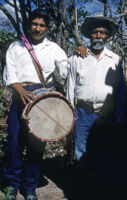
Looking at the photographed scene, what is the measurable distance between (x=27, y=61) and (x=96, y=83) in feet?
2.90

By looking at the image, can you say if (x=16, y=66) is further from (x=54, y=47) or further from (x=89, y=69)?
(x=89, y=69)

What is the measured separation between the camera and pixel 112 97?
10.7 ft

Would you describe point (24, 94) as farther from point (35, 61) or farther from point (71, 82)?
point (71, 82)

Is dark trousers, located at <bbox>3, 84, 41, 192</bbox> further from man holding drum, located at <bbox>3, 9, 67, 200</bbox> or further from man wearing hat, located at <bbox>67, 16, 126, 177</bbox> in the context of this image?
man wearing hat, located at <bbox>67, 16, 126, 177</bbox>

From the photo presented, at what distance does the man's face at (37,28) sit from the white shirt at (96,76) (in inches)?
20.3

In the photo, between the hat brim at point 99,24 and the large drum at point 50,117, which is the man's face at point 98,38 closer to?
the hat brim at point 99,24

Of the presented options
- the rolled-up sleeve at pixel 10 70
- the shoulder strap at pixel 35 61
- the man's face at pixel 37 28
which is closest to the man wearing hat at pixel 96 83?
the shoulder strap at pixel 35 61

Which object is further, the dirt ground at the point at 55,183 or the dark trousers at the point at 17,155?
the dirt ground at the point at 55,183

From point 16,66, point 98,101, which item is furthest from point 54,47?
point 98,101

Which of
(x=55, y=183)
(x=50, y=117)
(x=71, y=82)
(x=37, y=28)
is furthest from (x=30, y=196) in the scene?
(x=37, y=28)

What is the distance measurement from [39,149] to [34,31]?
4.89 ft

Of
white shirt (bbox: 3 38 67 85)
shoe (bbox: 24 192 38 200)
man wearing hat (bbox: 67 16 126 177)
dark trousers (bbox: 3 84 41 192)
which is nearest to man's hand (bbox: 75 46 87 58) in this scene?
man wearing hat (bbox: 67 16 126 177)

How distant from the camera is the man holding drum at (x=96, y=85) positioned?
3223 mm

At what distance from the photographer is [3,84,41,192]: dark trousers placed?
3313 mm
